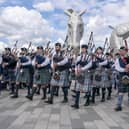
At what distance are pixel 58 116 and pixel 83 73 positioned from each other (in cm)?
210

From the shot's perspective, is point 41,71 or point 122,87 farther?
point 41,71

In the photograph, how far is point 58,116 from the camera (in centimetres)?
916

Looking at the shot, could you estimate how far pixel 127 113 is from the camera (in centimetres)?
987

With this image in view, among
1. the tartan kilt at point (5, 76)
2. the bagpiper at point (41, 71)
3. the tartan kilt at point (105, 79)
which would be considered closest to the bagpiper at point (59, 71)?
the bagpiper at point (41, 71)

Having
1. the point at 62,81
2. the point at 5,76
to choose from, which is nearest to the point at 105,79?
the point at 62,81

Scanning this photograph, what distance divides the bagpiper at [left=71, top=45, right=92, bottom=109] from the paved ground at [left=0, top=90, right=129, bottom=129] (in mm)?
470

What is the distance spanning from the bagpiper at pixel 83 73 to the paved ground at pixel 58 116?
47 cm

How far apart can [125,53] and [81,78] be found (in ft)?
4.47

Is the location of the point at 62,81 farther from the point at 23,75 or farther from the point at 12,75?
the point at 12,75

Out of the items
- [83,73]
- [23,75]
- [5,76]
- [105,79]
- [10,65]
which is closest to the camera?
[83,73]

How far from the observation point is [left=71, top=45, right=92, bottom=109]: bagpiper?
10.8m

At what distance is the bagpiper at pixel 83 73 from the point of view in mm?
10758

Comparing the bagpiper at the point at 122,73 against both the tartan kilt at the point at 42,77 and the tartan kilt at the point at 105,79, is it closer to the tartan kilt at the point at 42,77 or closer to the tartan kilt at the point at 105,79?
the tartan kilt at the point at 105,79

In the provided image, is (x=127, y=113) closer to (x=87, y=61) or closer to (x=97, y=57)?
(x=87, y=61)
